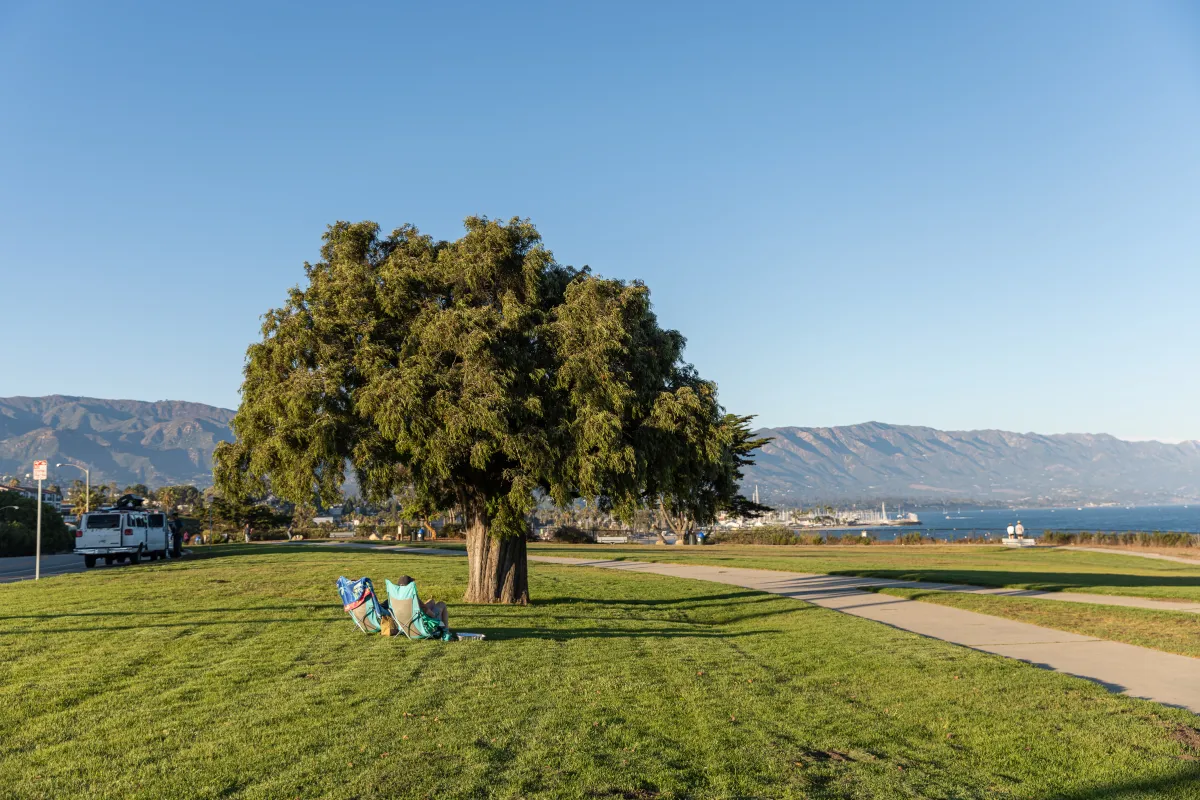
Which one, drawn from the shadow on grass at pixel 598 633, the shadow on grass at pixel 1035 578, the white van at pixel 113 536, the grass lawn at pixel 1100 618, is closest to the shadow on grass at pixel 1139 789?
the grass lawn at pixel 1100 618

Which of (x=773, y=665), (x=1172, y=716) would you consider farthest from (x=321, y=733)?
(x=1172, y=716)

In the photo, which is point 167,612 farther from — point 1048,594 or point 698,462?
point 1048,594

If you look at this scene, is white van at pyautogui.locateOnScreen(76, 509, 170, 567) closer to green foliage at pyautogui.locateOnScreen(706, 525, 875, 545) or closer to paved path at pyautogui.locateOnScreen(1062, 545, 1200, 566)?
green foliage at pyautogui.locateOnScreen(706, 525, 875, 545)

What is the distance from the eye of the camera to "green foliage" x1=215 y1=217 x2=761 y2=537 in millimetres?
15539

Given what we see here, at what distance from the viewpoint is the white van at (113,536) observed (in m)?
31.8

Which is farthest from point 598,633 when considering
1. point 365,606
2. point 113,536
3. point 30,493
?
point 30,493

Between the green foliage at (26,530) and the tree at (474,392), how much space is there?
126ft

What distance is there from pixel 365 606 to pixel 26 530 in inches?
1835

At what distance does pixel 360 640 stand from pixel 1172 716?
10.0 metres

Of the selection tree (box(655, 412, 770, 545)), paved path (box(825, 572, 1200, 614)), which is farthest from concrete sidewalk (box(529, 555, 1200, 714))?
tree (box(655, 412, 770, 545))

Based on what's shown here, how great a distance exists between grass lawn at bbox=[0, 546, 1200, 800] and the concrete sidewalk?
2.74 feet

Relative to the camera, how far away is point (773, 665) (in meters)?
11.3

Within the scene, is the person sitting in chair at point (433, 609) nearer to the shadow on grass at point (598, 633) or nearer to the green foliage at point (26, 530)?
the shadow on grass at point (598, 633)

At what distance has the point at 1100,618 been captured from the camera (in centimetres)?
1606
